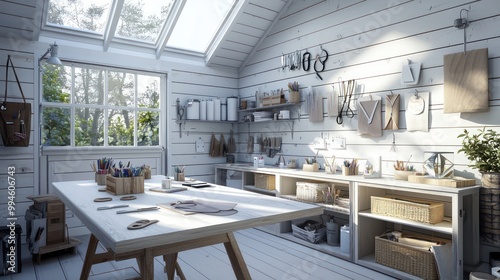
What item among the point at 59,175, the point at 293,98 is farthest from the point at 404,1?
the point at 59,175

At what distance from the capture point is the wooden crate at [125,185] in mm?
2312

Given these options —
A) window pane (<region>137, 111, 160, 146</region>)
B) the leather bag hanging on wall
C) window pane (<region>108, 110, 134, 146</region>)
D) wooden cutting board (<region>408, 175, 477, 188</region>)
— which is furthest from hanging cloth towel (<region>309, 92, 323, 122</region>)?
the leather bag hanging on wall

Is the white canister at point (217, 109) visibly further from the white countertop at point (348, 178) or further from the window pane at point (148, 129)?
the window pane at point (148, 129)

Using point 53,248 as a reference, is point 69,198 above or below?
above

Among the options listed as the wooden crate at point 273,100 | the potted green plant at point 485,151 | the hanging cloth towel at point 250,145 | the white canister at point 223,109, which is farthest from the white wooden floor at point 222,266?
the white canister at point 223,109

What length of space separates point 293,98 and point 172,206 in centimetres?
290

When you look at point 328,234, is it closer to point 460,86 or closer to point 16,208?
point 460,86

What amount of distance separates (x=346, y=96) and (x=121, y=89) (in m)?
2.94

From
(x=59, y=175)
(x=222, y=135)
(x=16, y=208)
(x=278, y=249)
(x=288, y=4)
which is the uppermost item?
(x=288, y=4)

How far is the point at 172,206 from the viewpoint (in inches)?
74.9

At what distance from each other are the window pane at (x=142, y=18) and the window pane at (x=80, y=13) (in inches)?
8.7

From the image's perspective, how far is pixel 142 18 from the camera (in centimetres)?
456

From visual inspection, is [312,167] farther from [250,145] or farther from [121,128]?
[121,128]

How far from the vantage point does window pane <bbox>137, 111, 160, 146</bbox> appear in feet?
16.0
